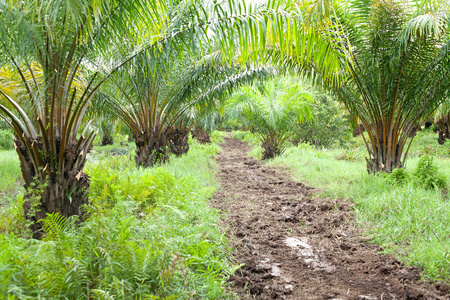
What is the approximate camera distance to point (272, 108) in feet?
31.8

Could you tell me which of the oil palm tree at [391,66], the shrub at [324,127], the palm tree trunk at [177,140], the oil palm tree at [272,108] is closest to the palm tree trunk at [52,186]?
the oil palm tree at [391,66]

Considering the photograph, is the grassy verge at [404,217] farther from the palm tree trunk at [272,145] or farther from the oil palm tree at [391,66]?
the palm tree trunk at [272,145]

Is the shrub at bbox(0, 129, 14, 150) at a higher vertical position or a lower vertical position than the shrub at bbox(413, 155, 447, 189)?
lower

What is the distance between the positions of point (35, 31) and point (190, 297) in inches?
101

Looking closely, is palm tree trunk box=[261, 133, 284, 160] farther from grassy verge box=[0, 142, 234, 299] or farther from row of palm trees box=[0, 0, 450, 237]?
grassy verge box=[0, 142, 234, 299]

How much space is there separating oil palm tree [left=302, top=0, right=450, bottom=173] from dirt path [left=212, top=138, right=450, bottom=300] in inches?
81.6

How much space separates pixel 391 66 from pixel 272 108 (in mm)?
4842

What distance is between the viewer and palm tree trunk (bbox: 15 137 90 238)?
3.09m

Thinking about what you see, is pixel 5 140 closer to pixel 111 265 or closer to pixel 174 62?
pixel 174 62

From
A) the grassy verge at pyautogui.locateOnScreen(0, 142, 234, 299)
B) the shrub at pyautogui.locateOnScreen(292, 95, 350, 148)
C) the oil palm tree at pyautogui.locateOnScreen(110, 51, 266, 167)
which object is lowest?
the shrub at pyautogui.locateOnScreen(292, 95, 350, 148)

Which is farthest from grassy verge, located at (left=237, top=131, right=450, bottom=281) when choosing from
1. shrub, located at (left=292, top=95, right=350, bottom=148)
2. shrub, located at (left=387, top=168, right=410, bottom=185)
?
shrub, located at (left=292, top=95, right=350, bottom=148)

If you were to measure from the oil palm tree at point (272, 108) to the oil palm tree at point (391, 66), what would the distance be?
12.4 feet

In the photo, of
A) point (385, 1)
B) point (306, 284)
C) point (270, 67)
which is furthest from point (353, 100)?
point (306, 284)

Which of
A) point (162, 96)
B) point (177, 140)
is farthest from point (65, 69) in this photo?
point (177, 140)
